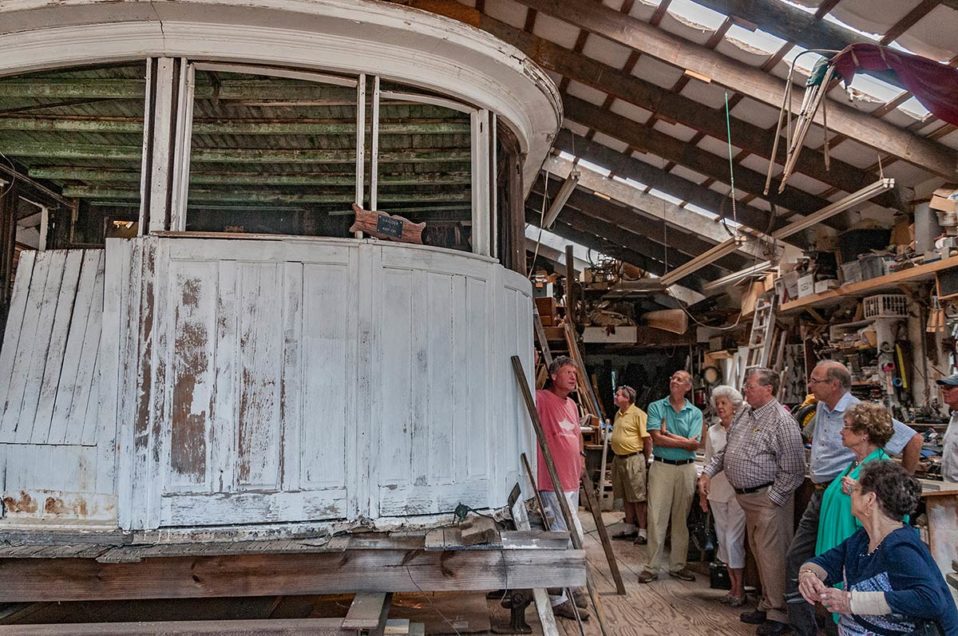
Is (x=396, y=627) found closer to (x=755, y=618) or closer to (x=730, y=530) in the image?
(x=755, y=618)

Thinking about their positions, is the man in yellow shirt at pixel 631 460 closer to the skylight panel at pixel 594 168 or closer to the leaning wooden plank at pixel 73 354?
the skylight panel at pixel 594 168

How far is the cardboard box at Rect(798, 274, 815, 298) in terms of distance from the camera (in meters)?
9.45

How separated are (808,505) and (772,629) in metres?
0.89

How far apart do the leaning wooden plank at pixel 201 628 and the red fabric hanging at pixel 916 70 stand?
5236 millimetres

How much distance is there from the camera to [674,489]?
5.74m

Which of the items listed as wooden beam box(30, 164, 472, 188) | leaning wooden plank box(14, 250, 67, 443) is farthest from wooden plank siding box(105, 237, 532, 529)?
wooden beam box(30, 164, 472, 188)

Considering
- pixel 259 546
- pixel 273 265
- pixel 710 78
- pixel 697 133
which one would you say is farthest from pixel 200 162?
pixel 697 133

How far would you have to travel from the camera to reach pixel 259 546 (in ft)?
11.0

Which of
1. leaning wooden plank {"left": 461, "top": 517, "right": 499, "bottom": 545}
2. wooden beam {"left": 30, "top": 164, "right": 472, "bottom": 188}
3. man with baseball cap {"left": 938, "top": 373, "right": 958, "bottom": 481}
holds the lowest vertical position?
leaning wooden plank {"left": 461, "top": 517, "right": 499, "bottom": 545}

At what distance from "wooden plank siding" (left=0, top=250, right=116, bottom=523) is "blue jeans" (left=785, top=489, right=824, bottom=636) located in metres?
3.99

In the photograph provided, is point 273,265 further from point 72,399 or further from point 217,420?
point 72,399

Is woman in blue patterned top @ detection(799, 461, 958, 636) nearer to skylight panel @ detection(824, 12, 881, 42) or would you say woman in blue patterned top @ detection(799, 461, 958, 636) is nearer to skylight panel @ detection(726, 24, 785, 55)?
skylight panel @ detection(824, 12, 881, 42)

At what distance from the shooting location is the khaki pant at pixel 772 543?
4.34 meters

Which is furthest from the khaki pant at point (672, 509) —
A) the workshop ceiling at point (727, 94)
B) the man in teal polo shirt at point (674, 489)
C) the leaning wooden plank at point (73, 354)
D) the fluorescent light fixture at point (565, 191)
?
the leaning wooden plank at point (73, 354)
